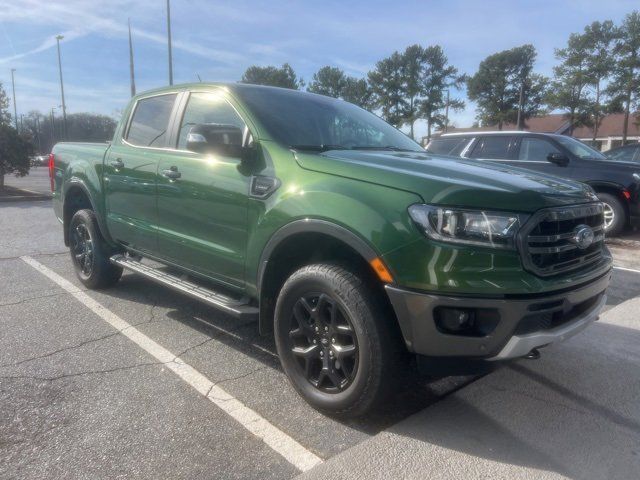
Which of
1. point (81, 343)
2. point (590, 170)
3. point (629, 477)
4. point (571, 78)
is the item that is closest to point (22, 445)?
point (81, 343)

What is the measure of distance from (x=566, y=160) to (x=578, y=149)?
0.66 metres

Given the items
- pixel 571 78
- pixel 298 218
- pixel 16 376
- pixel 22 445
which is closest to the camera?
pixel 22 445

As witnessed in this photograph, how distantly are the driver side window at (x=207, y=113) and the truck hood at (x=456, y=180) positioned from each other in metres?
0.79

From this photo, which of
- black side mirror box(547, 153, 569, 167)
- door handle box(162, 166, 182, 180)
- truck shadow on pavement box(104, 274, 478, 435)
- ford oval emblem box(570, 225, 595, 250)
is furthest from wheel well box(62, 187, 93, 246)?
black side mirror box(547, 153, 569, 167)

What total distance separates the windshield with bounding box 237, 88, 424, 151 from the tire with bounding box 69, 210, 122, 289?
2322 mm

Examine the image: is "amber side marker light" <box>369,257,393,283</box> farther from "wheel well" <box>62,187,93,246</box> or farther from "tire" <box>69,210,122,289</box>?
"wheel well" <box>62,187,93,246</box>

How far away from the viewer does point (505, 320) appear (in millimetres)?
2299

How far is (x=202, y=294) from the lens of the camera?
3539mm

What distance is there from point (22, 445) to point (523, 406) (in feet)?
8.64

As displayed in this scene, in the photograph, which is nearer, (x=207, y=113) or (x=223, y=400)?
(x=223, y=400)

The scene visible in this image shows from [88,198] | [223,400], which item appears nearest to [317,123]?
[223,400]

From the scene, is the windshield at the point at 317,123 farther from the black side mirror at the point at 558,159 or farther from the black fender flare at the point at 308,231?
the black side mirror at the point at 558,159

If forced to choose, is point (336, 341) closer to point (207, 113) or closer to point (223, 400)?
point (223, 400)

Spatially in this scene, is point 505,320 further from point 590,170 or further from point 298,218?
point 590,170
